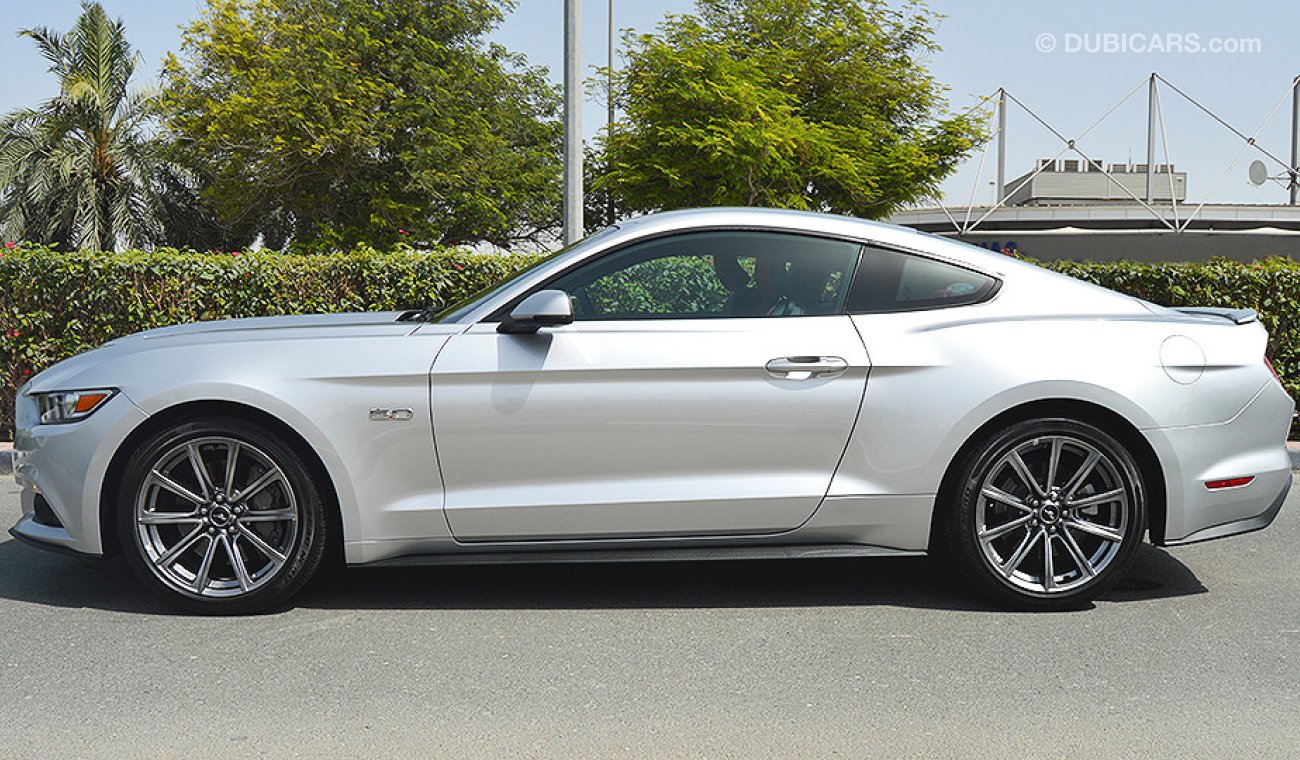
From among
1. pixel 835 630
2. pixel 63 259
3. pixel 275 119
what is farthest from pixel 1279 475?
pixel 275 119

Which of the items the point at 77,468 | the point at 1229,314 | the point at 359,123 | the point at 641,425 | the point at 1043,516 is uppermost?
the point at 359,123

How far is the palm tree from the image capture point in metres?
37.0

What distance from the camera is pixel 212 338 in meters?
4.86

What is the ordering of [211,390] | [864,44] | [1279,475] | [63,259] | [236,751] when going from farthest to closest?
[864,44] < [63,259] < [1279,475] < [211,390] < [236,751]

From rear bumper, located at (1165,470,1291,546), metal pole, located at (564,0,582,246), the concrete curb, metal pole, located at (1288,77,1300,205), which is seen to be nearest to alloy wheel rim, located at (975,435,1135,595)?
rear bumper, located at (1165,470,1291,546)

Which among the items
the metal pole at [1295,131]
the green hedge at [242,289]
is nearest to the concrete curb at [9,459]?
the green hedge at [242,289]

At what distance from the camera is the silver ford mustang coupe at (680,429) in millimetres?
4660

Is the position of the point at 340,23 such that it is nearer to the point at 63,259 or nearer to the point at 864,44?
the point at 864,44

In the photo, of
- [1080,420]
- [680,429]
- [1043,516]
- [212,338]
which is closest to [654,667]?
[680,429]

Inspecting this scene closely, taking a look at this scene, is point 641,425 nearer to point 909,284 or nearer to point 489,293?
point 489,293

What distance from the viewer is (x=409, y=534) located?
4715 millimetres

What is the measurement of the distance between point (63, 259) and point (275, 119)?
112 feet

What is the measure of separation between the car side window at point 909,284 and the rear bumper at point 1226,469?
2.78 ft

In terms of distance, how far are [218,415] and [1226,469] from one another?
3770 millimetres
